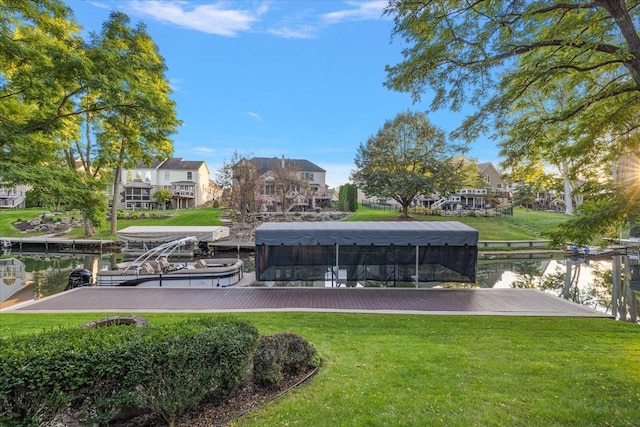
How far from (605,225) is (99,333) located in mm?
8855

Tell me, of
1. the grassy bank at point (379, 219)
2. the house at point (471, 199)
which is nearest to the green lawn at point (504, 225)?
the grassy bank at point (379, 219)

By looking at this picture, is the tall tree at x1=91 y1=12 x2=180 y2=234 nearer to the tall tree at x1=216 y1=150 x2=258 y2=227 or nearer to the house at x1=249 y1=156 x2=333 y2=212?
the tall tree at x1=216 y1=150 x2=258 y2=227

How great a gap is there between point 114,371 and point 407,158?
37776 mm

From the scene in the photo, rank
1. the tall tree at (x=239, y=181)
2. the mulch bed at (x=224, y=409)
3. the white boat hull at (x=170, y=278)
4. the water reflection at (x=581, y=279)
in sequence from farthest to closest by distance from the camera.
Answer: the tall tree at (x=239, y=181) < the white boat hull at (x=170, y=278) < the water reflection at (x=581, y=279) < the mulch bed at (x=224, y=409)

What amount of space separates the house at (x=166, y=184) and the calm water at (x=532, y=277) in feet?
97.1

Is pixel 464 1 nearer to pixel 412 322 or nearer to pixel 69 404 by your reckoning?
pixel 412 322

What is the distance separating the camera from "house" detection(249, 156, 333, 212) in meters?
42.3

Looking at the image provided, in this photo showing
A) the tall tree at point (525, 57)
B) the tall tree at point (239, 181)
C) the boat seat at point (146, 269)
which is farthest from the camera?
the tall tree at point (239, 181)

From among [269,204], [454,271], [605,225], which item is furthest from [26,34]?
[269,204]

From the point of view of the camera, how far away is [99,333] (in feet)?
13.0

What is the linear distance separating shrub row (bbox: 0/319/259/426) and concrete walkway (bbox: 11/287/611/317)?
5840mm

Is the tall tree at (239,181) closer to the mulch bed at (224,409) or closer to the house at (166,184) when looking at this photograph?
the house at (166,184)

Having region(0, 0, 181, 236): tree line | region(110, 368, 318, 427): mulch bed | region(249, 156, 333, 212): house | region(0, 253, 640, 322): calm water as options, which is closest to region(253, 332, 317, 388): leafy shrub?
region(110, 368, 318, 427): mulch bed

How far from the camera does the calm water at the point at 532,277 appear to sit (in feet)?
43.9
